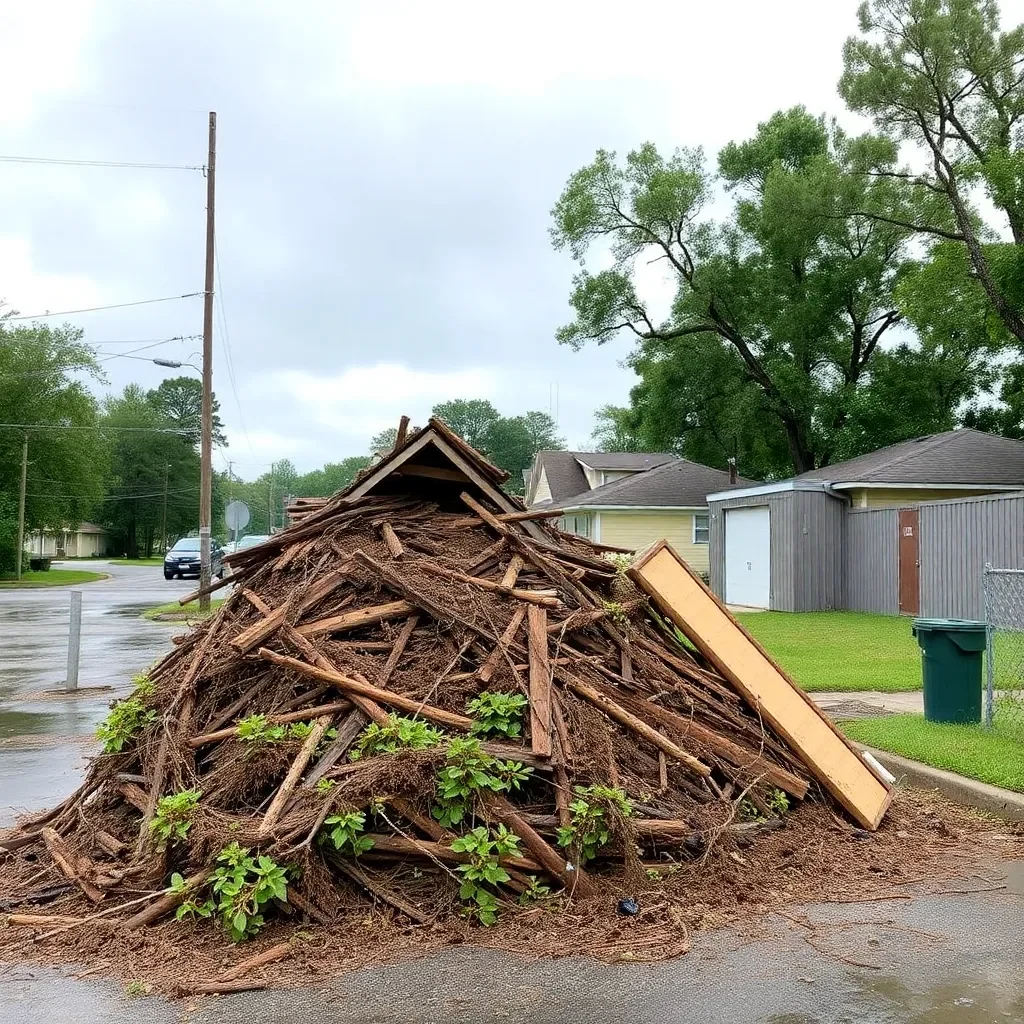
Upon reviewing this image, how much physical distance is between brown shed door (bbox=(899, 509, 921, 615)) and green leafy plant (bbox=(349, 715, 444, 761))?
17.3 metres

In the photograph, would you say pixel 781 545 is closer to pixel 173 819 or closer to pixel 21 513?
pixel 173 819

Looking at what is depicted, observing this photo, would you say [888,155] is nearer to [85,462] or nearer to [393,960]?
[393,960]

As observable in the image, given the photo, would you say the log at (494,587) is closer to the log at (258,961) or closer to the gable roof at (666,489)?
the log at (258,961)

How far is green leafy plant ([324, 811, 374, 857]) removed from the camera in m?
4.23

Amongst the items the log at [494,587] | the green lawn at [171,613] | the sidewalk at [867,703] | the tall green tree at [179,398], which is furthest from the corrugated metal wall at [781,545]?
the tall green tree at [179,398]

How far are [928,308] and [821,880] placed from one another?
2770 cm

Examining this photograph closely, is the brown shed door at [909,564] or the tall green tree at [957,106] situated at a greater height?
the tall green tree at [957,106]

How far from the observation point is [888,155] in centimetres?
2947

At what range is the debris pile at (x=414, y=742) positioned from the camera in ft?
14.4

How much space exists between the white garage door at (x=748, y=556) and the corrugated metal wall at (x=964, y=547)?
4.62m

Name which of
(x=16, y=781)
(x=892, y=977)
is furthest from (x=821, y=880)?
(x=16, y=781)

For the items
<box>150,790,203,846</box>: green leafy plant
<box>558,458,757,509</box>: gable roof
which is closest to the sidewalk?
<box>150,790,203,846</box>: green leafy plant

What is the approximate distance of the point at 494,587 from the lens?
5707 millimetres

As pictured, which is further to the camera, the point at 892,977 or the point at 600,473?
the point at 600,473
